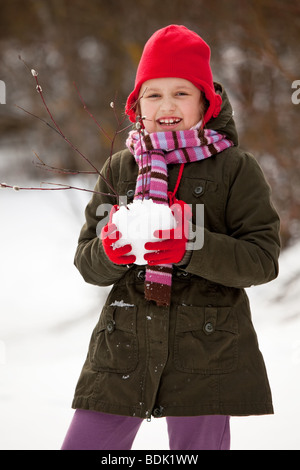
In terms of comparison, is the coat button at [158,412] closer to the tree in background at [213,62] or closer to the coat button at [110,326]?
the coat button at [110,326]

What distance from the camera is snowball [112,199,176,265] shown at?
5.39 ft

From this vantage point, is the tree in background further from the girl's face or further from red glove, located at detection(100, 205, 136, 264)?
red glove, located at detection(100, 205, 136, 264)

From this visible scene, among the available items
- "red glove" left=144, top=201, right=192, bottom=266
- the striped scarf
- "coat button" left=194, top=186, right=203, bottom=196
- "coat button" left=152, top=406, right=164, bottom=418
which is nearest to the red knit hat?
the striped scarf

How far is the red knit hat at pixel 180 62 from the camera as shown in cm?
192

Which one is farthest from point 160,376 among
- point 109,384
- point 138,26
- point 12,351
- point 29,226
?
point 29,226

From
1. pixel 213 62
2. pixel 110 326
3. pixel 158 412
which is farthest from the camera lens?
pixel 213 62

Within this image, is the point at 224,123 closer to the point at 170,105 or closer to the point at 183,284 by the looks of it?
the point at 170,105

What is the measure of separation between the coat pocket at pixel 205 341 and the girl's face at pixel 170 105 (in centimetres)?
55

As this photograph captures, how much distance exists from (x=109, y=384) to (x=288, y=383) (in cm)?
181

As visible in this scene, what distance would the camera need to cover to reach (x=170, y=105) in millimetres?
1881

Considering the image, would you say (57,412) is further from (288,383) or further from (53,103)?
(53,103)

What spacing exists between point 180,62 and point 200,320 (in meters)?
0.78

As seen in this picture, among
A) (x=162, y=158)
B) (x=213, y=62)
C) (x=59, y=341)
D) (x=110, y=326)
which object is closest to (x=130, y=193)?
(x=162, y=158)

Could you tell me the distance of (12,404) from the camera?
10.8 feet
